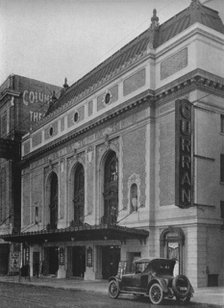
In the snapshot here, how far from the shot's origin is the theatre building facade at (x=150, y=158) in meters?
24.2

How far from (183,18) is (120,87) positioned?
Answer: 5.72 meters

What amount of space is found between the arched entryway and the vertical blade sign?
6.86 feet

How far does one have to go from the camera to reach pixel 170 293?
17516 mm

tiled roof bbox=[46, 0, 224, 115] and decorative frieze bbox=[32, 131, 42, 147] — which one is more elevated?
tiled roof bbox=[46, 0, 224, 115]

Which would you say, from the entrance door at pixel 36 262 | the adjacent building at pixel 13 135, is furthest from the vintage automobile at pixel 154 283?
the adjacent building at pixel 13 135

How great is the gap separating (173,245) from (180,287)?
7.54 m

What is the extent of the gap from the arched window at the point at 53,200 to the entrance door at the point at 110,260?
8.61m

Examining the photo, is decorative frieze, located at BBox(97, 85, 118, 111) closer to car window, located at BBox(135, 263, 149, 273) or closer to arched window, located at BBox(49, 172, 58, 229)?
arched window, located at BBox(49, 172, 58, 229)

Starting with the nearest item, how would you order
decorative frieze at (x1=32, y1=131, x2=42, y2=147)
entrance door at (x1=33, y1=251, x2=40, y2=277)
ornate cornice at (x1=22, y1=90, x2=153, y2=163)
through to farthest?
ornate cornice at (x1=22, y1=90, x2=153, y2=163) < entrance door at (x1=33, y1=251, x2=40, y2=277) < decorative frieze at (x1=32, y1=131, x2=42, y2=147)

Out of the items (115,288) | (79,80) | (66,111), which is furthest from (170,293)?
(79,80)

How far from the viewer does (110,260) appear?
102ft

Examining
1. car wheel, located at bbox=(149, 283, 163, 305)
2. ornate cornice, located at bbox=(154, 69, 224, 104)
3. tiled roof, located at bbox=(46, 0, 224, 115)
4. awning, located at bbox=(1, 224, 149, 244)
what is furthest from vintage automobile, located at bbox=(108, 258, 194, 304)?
tiled roof, located at bbox=(46, 0, 224, 115)

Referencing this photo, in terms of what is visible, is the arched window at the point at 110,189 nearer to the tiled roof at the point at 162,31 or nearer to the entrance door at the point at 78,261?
the entrance door at the point at 78,261

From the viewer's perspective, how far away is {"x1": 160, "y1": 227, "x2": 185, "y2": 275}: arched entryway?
24.4 meters
